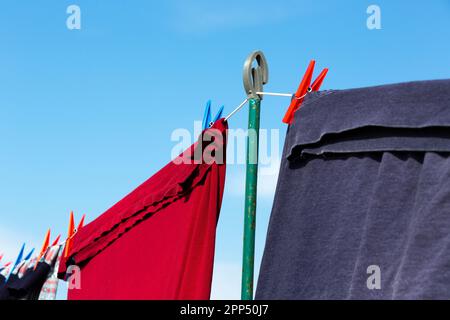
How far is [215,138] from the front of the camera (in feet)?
5.55

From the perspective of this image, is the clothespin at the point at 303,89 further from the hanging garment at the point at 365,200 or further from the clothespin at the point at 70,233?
the clothespin at the point at 70,233

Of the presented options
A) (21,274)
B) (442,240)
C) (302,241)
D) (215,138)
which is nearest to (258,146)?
(215,138)

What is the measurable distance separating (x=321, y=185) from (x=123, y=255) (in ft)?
2.12

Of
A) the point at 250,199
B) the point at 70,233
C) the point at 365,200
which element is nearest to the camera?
the point at 365,200

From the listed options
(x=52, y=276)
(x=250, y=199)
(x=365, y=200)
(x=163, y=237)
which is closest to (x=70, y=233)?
(x=52, y=276)

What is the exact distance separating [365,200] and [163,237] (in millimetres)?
566

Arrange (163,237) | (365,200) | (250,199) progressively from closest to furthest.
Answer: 1. (365,200)
2. (250,199)
3. (163,237)

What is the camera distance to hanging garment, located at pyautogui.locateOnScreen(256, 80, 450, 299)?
48.4 inches

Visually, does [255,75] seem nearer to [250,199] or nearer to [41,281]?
[250,199]

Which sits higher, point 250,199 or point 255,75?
point 255,75

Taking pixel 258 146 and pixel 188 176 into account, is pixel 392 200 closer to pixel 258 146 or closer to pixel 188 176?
pixel 258 146

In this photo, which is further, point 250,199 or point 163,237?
point 163,237

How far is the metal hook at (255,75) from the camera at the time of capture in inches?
62.7

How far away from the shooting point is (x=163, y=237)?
5.58ft
